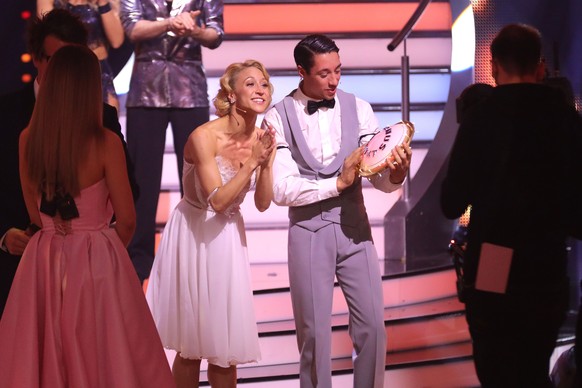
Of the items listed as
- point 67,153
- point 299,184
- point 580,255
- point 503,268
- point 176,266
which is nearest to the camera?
point 503,268

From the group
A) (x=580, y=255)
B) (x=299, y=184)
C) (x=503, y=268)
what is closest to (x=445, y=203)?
(x=503, y=268)

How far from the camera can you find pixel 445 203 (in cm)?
349

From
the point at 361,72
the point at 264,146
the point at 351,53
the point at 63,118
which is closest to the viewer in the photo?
the point at 63,118

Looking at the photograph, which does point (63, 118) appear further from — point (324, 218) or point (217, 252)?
point (324, 218)

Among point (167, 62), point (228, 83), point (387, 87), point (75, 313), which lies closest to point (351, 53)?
point (387, 87)

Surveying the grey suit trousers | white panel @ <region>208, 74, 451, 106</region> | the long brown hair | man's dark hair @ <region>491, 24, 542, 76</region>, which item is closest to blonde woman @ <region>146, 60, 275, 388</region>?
the grey suit trousers

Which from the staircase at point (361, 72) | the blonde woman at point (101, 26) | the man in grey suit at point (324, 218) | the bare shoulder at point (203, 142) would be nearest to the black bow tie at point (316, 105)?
the man in grey suit at point (324, 218)

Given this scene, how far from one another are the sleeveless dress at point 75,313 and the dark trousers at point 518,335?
129 centimetres

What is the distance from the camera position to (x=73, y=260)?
3775 millimetres

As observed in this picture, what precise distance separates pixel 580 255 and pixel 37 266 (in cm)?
366

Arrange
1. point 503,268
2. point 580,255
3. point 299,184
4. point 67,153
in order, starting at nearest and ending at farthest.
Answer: point 503,268 → point 67,153 → point 299,184 → point 580,255

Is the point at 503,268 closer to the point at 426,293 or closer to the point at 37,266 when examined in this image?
the point at 37,266

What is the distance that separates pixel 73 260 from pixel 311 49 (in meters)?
1.47

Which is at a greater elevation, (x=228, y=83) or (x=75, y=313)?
(x=228, y=83)
